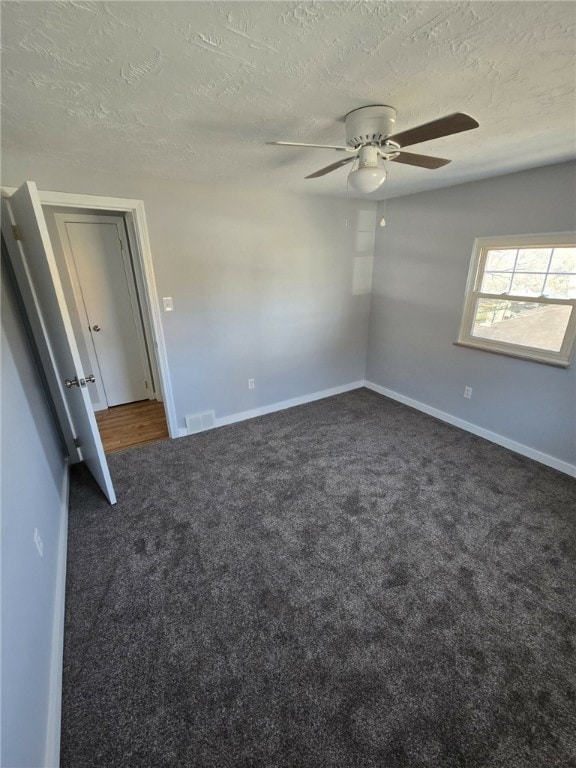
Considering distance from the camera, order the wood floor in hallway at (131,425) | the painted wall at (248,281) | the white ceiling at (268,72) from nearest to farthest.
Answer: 1. the white ceiling at (268,72)
2. the painted wall at (248,281)
3. the wood floor in hallway at (131,425)

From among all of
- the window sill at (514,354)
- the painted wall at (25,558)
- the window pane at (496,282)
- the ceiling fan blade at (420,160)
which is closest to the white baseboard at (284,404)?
the window sill at (514,354)

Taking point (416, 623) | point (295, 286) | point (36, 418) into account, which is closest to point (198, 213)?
point (295, 286)

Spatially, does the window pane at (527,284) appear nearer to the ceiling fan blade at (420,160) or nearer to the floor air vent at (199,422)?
the ceiling fan blade at (420,160)

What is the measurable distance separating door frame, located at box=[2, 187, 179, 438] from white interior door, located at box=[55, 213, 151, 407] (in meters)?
0.89

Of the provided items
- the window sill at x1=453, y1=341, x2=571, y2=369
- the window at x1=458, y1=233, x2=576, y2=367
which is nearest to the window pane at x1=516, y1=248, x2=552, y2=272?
the window at x1=458, y1=233, x2=576, y2=367

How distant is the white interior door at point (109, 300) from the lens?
3309mm

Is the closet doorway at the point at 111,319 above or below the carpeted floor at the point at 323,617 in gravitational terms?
above

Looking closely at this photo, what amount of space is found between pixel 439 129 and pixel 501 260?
2.01 meters

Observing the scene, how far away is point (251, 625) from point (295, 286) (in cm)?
296

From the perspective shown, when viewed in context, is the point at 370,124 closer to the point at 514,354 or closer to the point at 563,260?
the point at 563,260

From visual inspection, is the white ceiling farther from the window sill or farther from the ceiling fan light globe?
the window sill

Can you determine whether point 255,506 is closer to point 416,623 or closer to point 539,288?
point 416,623

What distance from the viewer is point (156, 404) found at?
4.01m

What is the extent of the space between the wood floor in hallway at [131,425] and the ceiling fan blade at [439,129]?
2992 mm
